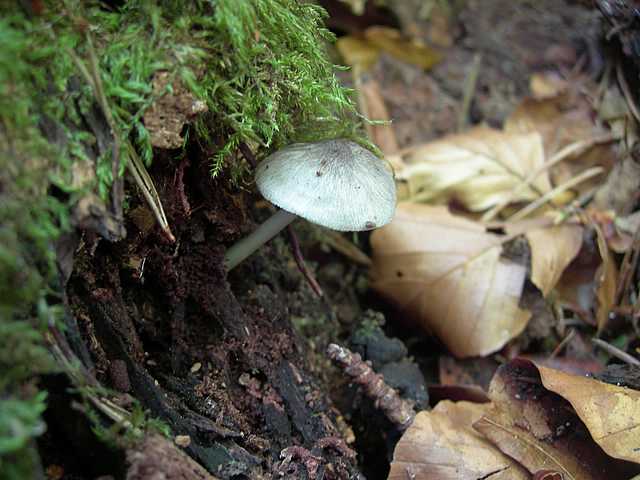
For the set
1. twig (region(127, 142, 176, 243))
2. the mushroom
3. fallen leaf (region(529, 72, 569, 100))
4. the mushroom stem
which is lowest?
fallen leaf (region(529, 72, 569, 100))

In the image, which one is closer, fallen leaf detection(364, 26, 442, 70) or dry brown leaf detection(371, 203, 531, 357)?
dry brown leaf detection(371, 203, 531, 357)

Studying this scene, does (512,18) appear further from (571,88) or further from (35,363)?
(35,363)

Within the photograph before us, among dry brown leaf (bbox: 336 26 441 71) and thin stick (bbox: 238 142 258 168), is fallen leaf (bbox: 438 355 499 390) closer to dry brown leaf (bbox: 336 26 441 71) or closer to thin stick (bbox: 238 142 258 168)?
thin stick (bbox: 238 142 258 168)

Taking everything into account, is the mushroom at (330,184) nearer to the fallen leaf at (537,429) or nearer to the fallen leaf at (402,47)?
the fallen leaf at (537,429)

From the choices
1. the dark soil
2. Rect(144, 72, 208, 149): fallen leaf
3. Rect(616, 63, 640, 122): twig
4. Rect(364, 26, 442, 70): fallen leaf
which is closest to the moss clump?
Rect(144, 72, 208, 149): fallen leaf

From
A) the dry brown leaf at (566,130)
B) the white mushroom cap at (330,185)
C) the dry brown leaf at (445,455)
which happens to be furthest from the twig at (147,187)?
the dry brown leaf at (566,130)

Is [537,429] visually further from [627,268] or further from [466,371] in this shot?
[627,268]

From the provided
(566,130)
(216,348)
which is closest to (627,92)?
(566,130)
